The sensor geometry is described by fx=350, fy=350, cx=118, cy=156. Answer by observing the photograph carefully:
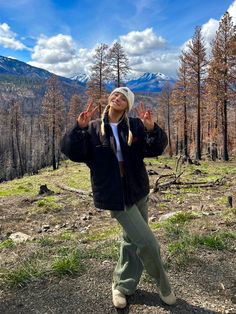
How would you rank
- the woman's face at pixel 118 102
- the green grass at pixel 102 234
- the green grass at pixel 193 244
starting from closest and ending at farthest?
the woman's face at pixel 118 102 < the green grass at pixel 193 244 < the green grass at pixel 102 234

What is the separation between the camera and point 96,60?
3634cm

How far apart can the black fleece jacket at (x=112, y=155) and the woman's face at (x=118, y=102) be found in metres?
0.18

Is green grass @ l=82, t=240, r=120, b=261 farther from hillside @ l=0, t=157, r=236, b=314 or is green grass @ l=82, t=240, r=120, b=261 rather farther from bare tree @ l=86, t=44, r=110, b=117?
bare tree @ l=86, t=44, r=110, b=117

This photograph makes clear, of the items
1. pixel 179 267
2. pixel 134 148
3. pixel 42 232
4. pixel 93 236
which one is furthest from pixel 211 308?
pixel 42 232

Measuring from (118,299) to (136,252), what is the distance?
2.24 feet

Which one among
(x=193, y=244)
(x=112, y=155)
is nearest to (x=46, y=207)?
(x=193, y=244)

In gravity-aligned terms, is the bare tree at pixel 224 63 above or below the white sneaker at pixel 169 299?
above

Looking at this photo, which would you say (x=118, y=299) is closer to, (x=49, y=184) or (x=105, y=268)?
(x=105, y=268)

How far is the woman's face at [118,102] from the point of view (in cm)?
407

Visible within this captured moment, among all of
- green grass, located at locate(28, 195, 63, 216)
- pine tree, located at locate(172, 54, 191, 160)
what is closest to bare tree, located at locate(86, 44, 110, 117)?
pine tree, located at locate(172, 54, 191, 160)

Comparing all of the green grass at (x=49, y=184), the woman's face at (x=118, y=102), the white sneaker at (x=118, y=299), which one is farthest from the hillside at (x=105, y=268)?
the green grass at (x=49, y=184)

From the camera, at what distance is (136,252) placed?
425 cm

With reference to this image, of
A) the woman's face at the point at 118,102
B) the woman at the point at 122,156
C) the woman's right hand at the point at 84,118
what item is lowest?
the woman at the point at 122,156

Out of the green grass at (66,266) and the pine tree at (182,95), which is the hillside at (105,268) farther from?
the pine tree at (182,95)
